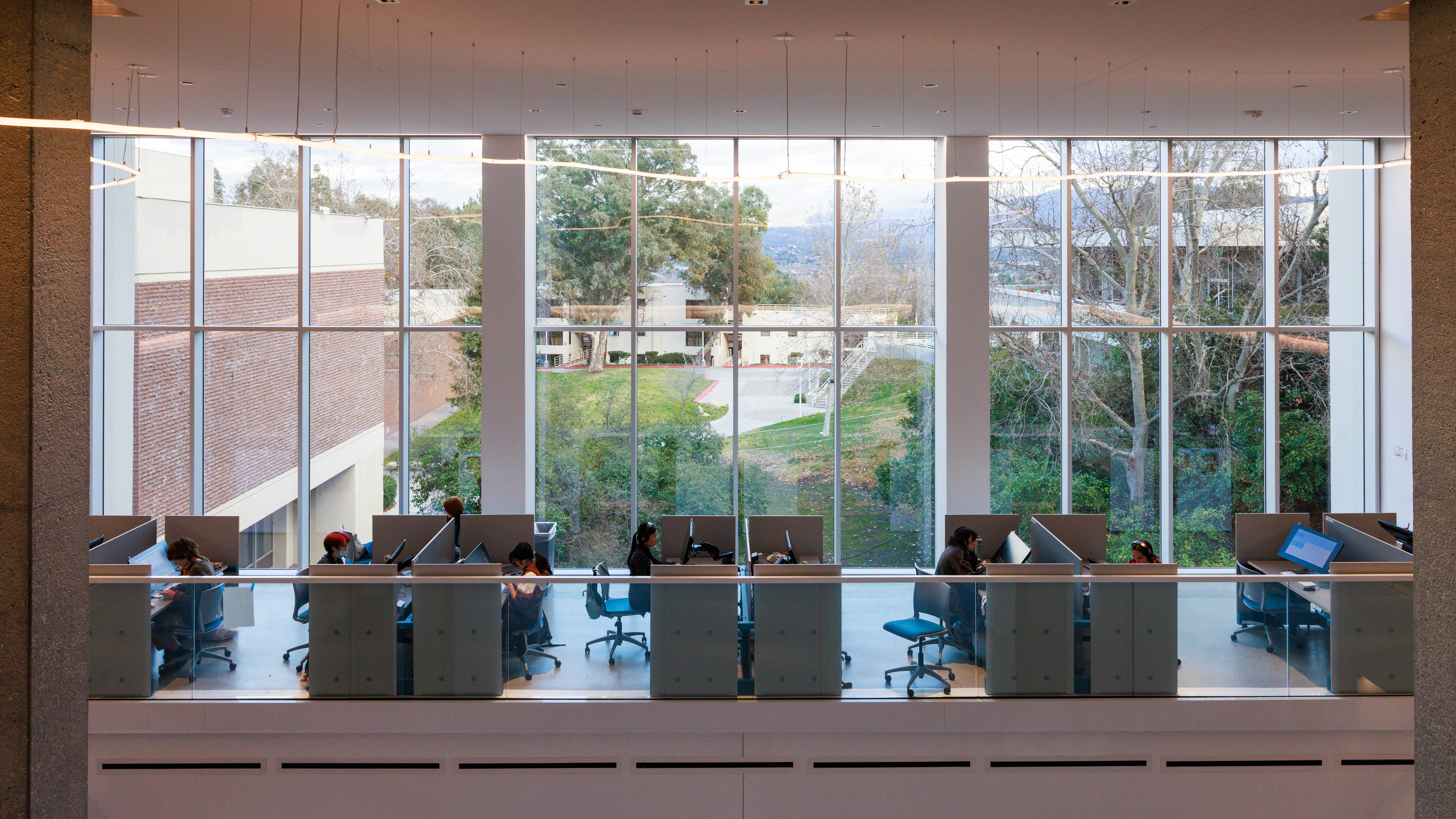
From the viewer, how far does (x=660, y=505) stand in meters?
10.3

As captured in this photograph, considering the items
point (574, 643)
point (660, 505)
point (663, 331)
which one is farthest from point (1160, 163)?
point (574, 643)

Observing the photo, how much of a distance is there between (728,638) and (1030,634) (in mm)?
1985

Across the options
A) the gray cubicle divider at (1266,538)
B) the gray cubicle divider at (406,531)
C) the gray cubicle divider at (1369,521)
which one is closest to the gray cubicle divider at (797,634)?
the gray cubicle divider at (406,531)

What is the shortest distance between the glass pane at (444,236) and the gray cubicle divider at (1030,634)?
6.66 m

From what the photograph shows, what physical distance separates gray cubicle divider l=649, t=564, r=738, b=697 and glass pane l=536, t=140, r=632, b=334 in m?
4.81

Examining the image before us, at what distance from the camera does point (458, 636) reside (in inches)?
233

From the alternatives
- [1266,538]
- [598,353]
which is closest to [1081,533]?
[1266,538]

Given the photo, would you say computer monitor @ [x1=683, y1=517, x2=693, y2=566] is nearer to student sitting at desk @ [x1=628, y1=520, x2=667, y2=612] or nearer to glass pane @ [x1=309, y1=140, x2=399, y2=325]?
student sitting at desk @ [x1=628, y1=520, x2=667, y2=612]

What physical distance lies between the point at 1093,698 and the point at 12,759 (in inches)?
228

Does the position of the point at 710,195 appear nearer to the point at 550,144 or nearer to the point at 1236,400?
the point at 550,144

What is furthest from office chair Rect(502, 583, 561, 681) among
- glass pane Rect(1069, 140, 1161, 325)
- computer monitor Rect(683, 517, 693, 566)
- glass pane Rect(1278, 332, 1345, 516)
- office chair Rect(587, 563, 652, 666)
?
glass pane Rect(1278, 332, 1345, 516)

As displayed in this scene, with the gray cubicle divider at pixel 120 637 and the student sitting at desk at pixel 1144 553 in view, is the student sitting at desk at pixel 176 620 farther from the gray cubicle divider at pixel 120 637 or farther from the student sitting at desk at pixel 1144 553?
the student sitting at desk at pixel 1144 553

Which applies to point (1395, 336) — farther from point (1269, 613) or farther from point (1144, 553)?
point (1269, 613)

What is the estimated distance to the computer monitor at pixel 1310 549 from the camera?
24.4 ft
